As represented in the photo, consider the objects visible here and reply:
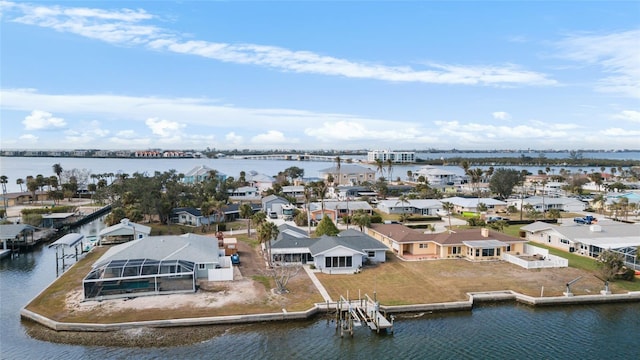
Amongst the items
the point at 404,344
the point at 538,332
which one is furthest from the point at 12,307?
the point at 538,332

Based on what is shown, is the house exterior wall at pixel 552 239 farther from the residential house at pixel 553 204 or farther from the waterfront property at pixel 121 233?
the waterfront property at pixel 121 233

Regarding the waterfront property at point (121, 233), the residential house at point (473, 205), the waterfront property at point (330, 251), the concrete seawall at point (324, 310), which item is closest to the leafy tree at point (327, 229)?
the waterfront property at point (330, 251)

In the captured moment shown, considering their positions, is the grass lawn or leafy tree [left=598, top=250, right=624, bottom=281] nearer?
the grass lawn

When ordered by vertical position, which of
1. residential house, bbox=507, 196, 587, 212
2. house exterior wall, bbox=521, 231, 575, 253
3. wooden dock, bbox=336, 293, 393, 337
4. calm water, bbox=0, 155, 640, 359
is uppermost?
residential house, bbox=507, 196, 587, 212

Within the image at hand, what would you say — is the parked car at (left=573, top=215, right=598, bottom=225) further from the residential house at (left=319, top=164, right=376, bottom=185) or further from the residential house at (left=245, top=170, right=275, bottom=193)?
the residential house at (left=245, top=170, right=275, bottom=193)

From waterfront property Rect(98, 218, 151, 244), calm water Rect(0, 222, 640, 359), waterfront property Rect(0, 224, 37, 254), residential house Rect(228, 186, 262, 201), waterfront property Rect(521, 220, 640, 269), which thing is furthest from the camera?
residential house Rect(228, 186, 262, 201)

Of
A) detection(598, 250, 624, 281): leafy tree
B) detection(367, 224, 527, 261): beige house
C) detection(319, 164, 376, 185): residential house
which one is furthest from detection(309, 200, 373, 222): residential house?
detection(319, 164, 376, 185): residential house

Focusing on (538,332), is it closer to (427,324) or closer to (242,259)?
(427,324)
